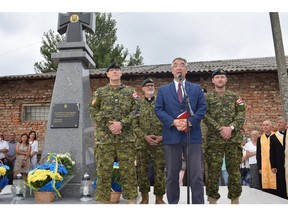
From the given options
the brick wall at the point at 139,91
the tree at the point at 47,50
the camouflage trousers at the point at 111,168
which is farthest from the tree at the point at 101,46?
the camouflage trousers at the point at 111,168

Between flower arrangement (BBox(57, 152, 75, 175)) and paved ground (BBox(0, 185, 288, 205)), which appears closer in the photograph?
paved ground (BBox(0, 185, 288, 205))

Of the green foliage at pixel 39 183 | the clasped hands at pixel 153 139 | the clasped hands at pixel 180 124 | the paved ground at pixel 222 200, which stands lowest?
the paved ground at pixel 222 200

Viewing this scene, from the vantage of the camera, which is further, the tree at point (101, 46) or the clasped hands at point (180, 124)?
the tree at point (101, 46)

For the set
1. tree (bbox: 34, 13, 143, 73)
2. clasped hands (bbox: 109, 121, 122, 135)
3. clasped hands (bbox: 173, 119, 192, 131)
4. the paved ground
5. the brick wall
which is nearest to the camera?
clasped hands (bbox: 173, 119, 192, 131)

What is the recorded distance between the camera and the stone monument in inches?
177

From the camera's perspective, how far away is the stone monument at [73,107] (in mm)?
4508

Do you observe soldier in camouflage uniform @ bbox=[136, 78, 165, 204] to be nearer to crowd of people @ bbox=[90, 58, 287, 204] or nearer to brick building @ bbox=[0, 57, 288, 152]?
crowd of people @ bbox=[90, 58, 287, 204]

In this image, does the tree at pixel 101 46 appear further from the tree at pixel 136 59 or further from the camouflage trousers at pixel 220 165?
the camouflage trousers at pixel 220 165

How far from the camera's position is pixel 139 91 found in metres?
10.1

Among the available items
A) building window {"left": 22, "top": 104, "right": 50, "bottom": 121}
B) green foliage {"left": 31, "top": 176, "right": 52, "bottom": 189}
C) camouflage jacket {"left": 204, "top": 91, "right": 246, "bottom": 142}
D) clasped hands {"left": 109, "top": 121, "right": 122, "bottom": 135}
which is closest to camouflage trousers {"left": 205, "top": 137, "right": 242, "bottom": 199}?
camouflage jacket {"left": 204, "top": 91, "right": 246, "bottom": 142}

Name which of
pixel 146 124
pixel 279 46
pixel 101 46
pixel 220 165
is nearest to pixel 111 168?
pixel 146 124

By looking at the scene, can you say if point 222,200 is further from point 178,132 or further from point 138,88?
point 138,88

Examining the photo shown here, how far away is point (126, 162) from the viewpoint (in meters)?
3.64

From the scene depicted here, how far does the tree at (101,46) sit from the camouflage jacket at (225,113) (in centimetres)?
1572
